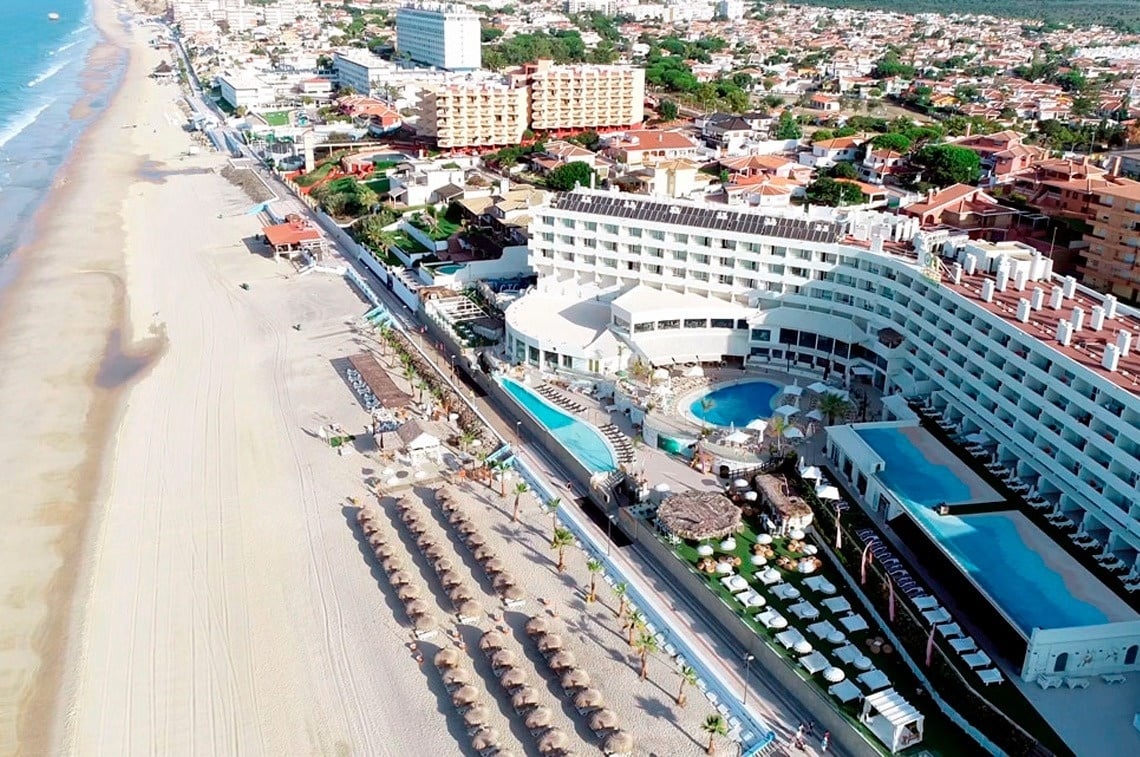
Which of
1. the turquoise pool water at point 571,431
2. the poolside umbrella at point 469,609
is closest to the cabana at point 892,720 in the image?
the poolside umbrella at point 469,609

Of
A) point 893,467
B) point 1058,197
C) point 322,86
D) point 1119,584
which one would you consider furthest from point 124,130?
point 1119,584

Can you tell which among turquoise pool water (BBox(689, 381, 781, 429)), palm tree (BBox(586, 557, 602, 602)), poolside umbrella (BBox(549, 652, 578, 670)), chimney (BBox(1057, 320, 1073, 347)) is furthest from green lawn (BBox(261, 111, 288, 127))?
poolside umbrella (BBox(549, 652, 578, 670))

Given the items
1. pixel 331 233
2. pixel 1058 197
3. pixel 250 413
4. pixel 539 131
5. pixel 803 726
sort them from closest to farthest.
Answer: pixel 803 726 → pixel 250 413 → pixel 1058 197 → pixel 331 233 → pixel 539 131

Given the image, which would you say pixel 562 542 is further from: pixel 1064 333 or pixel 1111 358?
pixel 1111 358

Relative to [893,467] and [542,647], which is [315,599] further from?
[893,467]

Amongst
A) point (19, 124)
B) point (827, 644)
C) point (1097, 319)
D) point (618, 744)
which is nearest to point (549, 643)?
point (618, 744)

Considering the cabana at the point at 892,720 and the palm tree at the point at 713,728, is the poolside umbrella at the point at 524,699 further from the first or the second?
the cabana at the point at 892,720

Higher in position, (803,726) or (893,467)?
(893,467)
